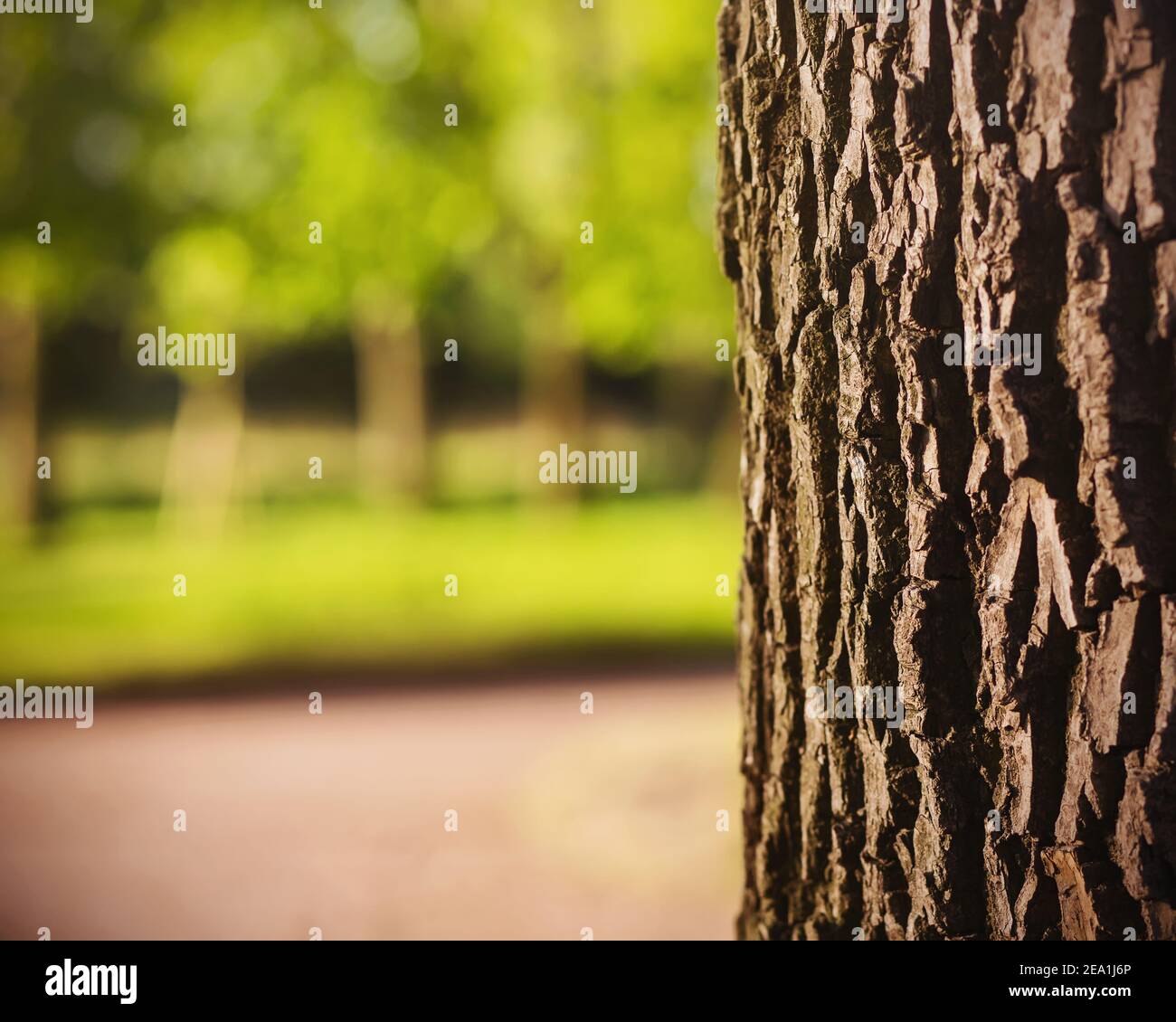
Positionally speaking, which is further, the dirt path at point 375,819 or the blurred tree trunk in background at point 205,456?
the blurred tree trunk in background at point 205,456

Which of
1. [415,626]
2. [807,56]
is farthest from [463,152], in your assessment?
[807,56]

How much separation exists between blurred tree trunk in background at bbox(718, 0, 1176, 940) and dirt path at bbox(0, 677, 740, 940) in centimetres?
294

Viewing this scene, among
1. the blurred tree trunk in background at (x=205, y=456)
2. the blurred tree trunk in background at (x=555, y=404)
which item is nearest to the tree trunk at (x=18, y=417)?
the blurred tree trunk in background at (x=205, y=456)

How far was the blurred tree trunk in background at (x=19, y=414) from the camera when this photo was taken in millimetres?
12320

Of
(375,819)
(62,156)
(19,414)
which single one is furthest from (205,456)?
(375,819)

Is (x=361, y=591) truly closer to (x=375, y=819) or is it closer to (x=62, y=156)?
(x=62, y=156)

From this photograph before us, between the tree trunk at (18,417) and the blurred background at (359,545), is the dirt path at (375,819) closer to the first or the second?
the blurred background at (359,545)

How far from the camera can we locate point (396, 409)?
16234mm

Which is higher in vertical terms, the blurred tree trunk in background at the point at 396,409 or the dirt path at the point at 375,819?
the blurred tree trunk in background at the point at 396,409

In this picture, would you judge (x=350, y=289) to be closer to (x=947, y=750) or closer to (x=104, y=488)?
(x=947, y=750)

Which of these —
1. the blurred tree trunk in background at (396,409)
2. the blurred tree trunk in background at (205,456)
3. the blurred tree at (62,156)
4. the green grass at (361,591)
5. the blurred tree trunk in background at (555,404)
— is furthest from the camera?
the blurred tree trunk in background at (396,409)

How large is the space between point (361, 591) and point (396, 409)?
488 cm

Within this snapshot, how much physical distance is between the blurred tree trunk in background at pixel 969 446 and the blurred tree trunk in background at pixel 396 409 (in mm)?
13459

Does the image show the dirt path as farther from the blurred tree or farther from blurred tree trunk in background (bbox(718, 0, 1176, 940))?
the blurred tree
